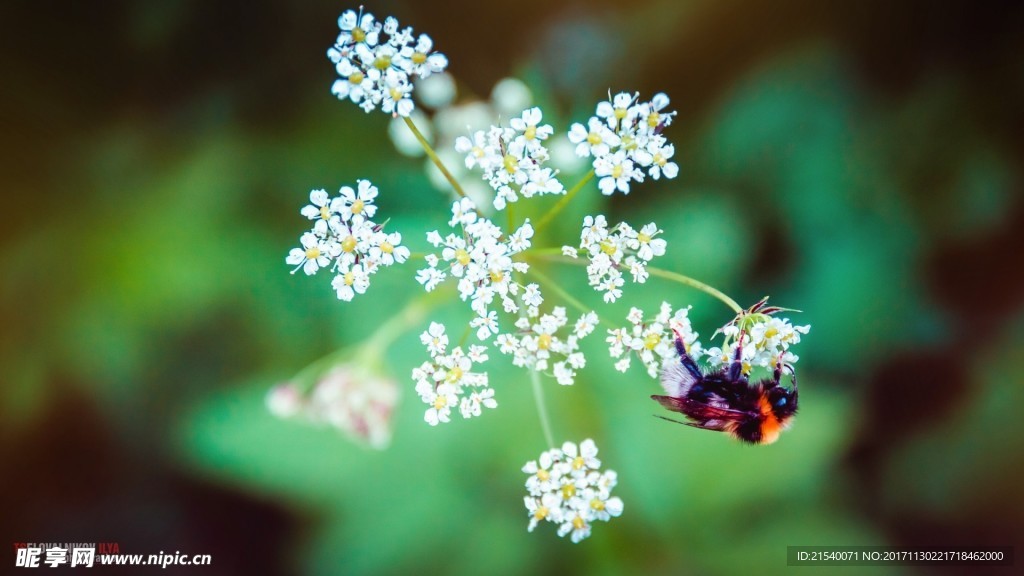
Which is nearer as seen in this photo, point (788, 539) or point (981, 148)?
point (788, 539)

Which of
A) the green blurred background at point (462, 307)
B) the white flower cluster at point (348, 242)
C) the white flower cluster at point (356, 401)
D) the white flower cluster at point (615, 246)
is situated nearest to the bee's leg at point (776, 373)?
the white flower cluster at point (615, 246)

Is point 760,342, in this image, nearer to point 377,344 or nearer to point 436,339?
point 436,339

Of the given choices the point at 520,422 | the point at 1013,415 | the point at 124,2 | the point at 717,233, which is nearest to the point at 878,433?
the point at 1013,415

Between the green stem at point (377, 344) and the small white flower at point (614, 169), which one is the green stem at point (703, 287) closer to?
the small white flower at point (614, 169)

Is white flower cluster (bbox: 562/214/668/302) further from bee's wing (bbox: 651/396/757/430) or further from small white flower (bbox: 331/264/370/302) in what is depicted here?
Result: small white flower (bbox: 331/264/370/302)

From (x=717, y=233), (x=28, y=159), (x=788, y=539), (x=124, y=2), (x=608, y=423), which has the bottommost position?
(x=788, y=539)

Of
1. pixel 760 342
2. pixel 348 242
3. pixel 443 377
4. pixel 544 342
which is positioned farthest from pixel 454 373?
pixel 760 342

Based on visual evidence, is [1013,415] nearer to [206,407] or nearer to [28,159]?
[206,407]
